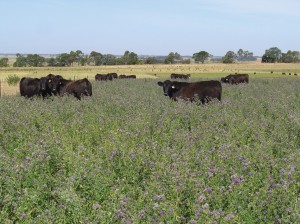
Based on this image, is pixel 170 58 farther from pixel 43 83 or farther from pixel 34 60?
pixel 43 83

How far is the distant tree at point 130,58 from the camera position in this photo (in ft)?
555

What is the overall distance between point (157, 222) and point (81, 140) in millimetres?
5324

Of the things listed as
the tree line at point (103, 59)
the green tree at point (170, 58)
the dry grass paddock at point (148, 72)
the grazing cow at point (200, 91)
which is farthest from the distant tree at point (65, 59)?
the grazing cow at point (200, 91)

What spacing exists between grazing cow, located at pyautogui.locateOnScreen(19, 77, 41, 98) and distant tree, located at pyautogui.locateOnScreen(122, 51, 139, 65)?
146 metres

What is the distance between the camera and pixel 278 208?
13.5ft

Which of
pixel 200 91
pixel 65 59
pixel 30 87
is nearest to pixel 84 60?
pixel 65 59

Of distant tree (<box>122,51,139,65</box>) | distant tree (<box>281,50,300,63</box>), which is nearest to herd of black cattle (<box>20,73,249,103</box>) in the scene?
distant tree (<box>122,51,139,65</box>)

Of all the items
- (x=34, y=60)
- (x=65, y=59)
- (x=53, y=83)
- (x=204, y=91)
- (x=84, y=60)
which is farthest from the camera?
(x=84, y=60)

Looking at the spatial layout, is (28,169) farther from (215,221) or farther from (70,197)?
(215,221)

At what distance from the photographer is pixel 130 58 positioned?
586 ft

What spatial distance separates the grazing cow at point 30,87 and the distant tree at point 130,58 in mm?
145740

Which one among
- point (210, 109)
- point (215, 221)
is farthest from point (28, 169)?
point (210, 109)

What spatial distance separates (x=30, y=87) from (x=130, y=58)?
157 meters

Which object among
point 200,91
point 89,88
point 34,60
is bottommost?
point 89,88
